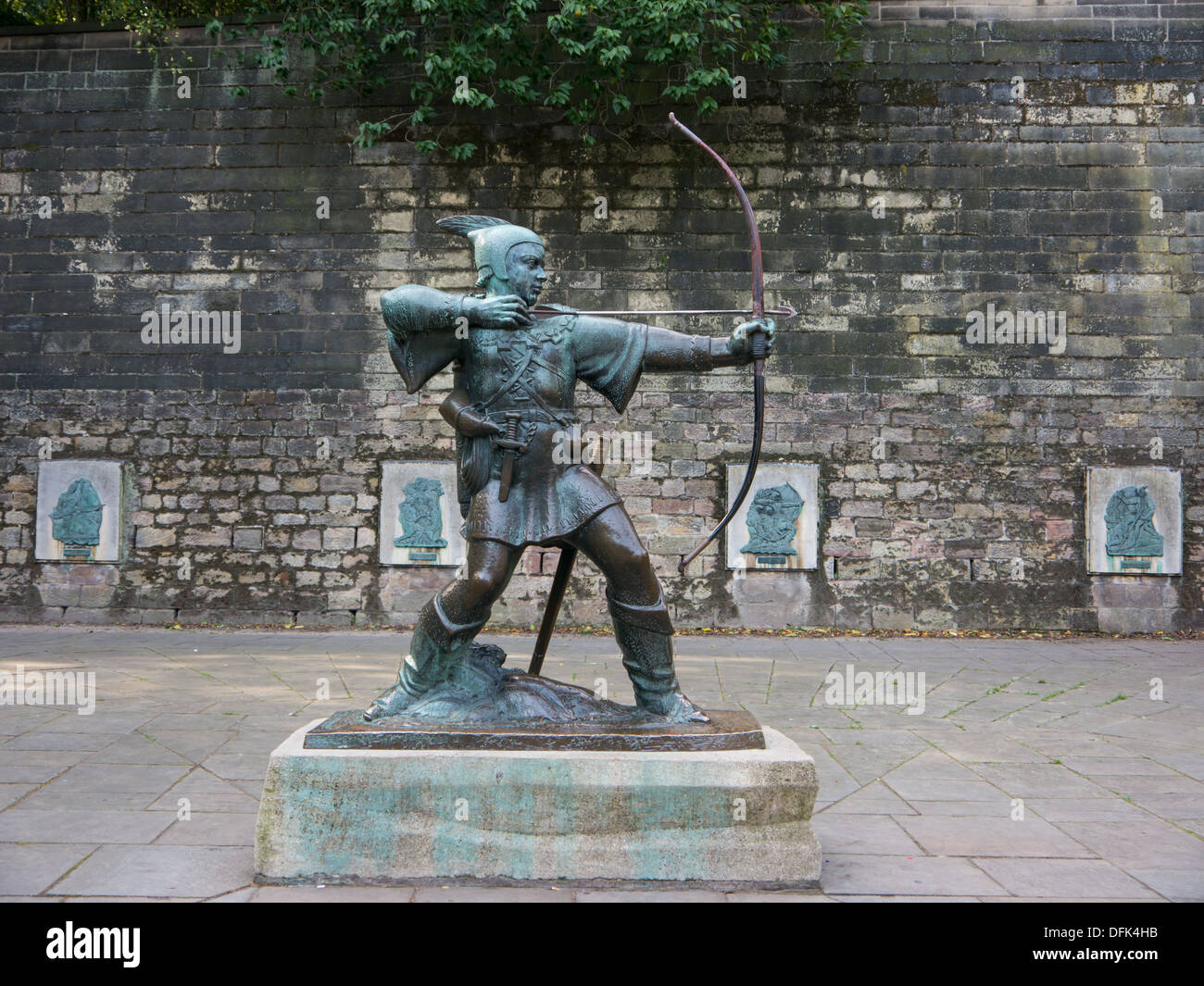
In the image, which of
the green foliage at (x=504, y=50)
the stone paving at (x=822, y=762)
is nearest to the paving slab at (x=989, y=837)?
the stone paving at (x=822, y=762)

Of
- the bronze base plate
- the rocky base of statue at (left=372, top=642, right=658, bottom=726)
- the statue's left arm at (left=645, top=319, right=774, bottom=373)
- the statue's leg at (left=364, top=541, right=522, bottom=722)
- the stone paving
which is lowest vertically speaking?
the stone paving

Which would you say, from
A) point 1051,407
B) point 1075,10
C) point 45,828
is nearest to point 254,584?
point 45,828

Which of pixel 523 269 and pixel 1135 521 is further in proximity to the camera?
pixel 1135 521

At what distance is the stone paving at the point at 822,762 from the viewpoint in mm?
2939

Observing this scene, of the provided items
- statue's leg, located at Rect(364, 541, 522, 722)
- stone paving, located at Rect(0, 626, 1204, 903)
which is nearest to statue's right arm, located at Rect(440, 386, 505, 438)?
statue's leg, located at Rect(364, 541, 522, 722)

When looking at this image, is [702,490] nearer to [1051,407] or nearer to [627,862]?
→ [1051,407]

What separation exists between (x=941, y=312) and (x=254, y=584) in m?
6.40

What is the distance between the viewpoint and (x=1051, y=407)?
8367 mm

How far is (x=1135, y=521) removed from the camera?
27.1 feet

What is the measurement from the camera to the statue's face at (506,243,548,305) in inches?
128

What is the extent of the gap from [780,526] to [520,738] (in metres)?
5.69

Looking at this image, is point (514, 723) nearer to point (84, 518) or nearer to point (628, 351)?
point (628, 351)

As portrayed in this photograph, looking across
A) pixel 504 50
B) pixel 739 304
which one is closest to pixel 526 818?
pixel 739 304

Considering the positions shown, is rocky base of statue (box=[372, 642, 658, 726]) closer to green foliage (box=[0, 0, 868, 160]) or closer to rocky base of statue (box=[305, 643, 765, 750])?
rocky base of statue (box=[305, 643, 765, 750])
